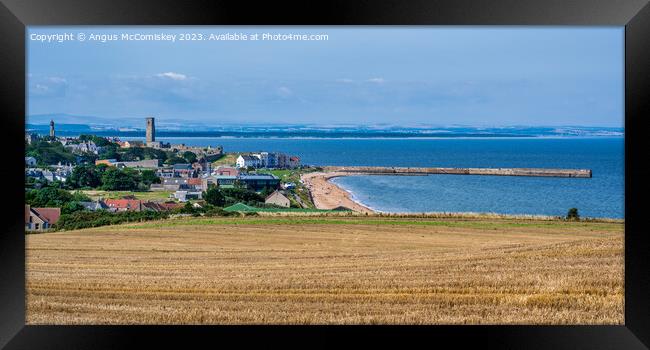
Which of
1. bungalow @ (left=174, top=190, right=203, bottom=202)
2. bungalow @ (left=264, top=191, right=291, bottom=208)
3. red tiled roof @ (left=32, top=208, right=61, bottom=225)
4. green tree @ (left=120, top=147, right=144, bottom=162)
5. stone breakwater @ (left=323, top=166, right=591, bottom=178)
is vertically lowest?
red tiled roof @ (left=32, top=208, right=61, bottom=225)

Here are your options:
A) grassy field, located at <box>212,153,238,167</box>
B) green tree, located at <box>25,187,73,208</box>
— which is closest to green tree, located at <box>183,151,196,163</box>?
grassy field, located at <box>212,153,238,167</box>

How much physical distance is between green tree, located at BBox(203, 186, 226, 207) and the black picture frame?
4.47 m

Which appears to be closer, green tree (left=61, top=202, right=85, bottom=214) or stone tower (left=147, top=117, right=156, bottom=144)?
green tree (left=61, top=202, right=85, bottom=214)

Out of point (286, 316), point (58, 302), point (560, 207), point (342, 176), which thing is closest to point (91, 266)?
point (58, 302)

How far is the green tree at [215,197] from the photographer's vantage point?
979 centimetres

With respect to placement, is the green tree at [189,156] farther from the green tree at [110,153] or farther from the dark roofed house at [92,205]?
the dark roofed house at [92,205]

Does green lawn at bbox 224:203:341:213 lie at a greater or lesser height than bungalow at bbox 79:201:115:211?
lesser

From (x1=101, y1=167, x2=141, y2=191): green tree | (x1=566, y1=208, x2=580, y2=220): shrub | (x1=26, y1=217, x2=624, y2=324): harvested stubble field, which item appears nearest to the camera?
(x1=26, y1=217, x2=624, y2=324): harvested stubble field

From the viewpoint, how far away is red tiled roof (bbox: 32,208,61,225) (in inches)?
359

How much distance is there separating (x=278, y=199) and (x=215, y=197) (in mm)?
884

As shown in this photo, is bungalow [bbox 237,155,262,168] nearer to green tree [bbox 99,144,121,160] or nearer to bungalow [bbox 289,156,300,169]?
bungalow [bbox 289,156,300,169]

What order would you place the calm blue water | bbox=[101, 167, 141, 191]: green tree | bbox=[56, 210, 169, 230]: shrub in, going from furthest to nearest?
the calm blue water
bbox=[101, 167, 141, 191]: green tree
bbox=[56, 210, 169, 230]: shrub

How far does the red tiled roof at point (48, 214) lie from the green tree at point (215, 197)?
77.0 inches

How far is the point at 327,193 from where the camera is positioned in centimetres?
1003
